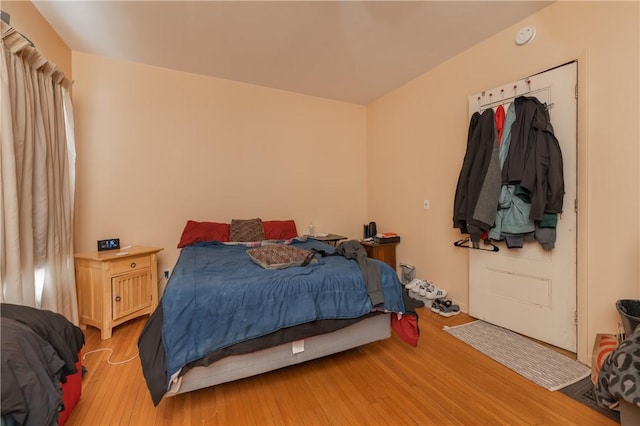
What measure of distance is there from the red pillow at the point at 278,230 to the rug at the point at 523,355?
6.22 ft

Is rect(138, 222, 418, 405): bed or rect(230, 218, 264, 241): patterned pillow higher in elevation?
rect(230, 218, 264, 241): patterned pillow

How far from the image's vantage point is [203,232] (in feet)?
9.79

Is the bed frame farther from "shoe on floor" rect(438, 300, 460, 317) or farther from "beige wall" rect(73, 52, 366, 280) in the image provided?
"beige wall" rect(73, 52, 366, 280)

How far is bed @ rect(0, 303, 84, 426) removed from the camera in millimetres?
908

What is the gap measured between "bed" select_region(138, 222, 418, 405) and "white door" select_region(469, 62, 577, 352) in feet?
3.37

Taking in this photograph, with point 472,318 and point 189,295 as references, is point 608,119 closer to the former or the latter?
point 472,318

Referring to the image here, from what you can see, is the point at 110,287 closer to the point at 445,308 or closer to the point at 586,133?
the point at 445,308

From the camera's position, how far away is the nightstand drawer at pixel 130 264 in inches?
91.0

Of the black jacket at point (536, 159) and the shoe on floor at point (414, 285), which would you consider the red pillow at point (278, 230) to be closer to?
the shoe on floor at point (414, 285)

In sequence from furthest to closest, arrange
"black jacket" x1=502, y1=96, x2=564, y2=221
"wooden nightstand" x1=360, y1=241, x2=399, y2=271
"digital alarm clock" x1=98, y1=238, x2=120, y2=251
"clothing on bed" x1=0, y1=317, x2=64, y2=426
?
1. "wooden nightstand" x1=360, y1=241, x2=399, y2=271
2. "digital alarm clock" x1=98, y1=238, x2=120, y2=251
3. "black jacket" x1=502, y1=96, x2=564, y2=221
4. "clothing on bed" x1=0, y1=317, x2=64, y2=426

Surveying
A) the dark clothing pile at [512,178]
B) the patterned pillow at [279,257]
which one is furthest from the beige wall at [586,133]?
the patterned pillow at [279,257]

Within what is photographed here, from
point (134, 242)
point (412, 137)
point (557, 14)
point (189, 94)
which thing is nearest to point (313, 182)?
point (412, 137)

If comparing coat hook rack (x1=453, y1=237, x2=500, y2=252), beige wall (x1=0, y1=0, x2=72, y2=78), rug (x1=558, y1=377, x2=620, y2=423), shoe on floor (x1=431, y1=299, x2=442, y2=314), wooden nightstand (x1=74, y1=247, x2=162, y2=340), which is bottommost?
rug (x1=558, y1=377, x2=620, y2=423)

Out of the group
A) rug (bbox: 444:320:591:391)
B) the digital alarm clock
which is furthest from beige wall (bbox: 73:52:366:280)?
rug (bbox: 444:320:591:391)
